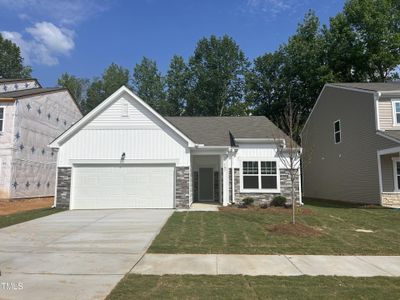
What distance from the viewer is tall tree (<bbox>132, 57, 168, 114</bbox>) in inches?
2021

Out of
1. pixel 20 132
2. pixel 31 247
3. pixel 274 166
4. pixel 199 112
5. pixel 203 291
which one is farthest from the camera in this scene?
pixel 199 112

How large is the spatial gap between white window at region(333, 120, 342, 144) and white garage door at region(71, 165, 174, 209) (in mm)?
12256

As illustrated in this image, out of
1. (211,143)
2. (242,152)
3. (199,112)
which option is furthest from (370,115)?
(199,112)

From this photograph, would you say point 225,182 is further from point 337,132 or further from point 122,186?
point 337,132

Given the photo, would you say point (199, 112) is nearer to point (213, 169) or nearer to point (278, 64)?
point (278, 64)

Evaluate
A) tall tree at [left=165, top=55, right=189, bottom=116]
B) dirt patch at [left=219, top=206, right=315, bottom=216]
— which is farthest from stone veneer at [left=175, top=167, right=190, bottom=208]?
tall tree at [left=165, top=55, right=189, bottom=116]

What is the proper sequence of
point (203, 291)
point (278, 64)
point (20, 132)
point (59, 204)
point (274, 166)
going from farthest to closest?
point (278, 64) < point (20, 132) < point (274, 166) < point (59, 204) < point (203, 291)

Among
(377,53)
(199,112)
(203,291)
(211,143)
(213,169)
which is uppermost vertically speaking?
(377,53)

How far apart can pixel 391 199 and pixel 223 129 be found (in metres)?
9.95

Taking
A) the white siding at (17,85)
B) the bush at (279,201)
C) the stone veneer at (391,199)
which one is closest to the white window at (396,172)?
the stone veneer at (391,199)

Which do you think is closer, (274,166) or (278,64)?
(274,166)

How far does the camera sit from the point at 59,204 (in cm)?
1702

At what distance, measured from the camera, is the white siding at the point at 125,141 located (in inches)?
676

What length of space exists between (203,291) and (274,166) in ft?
45.1
